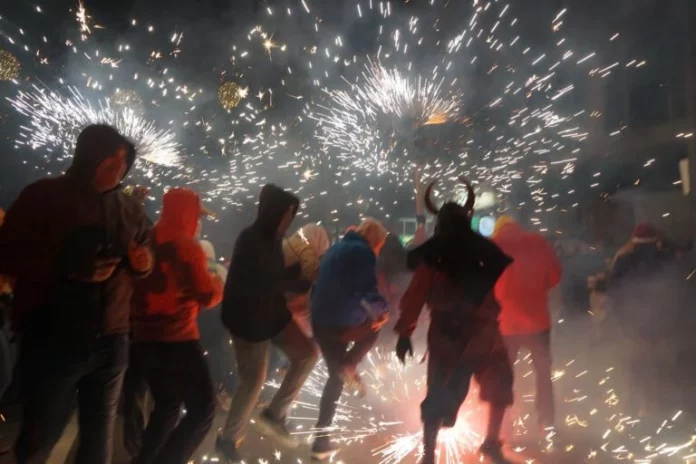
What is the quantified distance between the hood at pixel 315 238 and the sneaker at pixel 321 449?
1620mm

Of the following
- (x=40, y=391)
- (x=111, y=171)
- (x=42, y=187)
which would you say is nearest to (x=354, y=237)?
(x=111, y=171)

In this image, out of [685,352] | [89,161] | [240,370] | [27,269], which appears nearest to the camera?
[27,269]

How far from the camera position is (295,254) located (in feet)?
16.8

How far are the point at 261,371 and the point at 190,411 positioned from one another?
1.00m

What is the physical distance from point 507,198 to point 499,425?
1738 centimetres

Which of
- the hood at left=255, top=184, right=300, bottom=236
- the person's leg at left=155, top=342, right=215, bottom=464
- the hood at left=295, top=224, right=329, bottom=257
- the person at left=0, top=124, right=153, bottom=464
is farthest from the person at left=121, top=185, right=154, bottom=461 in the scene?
the hood at left=295, top=224, right=329, bottom=257

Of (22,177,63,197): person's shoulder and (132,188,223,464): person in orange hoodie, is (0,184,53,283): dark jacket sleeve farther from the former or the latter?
(132,188,223,464): person in orange hoodie

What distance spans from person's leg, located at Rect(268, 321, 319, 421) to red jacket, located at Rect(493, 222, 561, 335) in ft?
5.42

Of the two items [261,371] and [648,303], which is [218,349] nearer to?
[261,371]

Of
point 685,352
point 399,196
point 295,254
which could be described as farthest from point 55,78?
point 399,196

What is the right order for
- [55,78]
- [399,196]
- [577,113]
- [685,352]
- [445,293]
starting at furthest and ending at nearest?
[399,196] → [577,113] → [55,78] → [685,352] → [445,293]

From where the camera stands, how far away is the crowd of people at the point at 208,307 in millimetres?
2639

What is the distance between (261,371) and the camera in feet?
14.2

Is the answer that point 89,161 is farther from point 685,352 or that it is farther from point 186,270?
point 685,352
